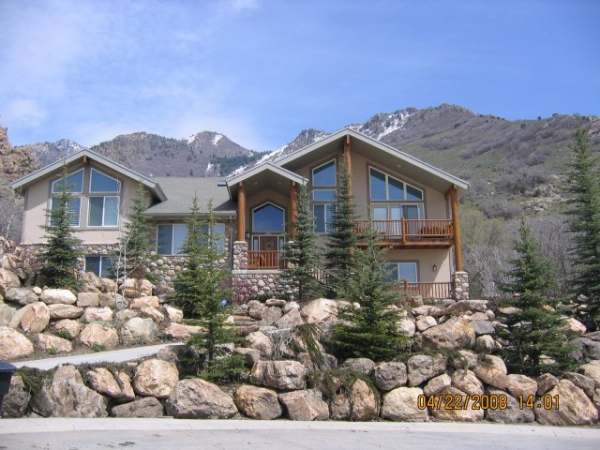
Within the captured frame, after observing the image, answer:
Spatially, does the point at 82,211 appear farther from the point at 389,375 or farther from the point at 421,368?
the point at 421,368

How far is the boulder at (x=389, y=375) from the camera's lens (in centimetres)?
1231

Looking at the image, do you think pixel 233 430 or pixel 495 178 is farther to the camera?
pixel 495 178

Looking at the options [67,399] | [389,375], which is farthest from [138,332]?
[389,375]

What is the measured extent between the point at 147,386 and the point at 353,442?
4628 millimetres

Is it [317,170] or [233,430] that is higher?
[317,170]

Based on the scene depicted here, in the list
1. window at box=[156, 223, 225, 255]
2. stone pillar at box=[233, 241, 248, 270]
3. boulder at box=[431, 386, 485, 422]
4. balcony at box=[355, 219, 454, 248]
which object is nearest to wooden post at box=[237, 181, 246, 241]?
stone pillar at box=[233, 241, 248, 270]

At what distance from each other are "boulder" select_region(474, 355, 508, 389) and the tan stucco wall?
1569cm

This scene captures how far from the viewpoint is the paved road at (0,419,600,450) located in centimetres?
843

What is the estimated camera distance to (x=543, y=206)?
44.2 m

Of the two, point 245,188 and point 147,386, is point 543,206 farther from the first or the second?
point 147,386

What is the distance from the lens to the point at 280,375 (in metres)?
11.8

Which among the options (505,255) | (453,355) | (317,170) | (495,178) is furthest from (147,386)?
(495,178)

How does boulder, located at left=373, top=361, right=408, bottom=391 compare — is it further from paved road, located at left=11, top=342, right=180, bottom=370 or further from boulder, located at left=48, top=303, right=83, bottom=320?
boulder, located at left=48, top=303, right=83, bottom=320

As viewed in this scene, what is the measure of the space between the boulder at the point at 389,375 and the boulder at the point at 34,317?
9.11m
